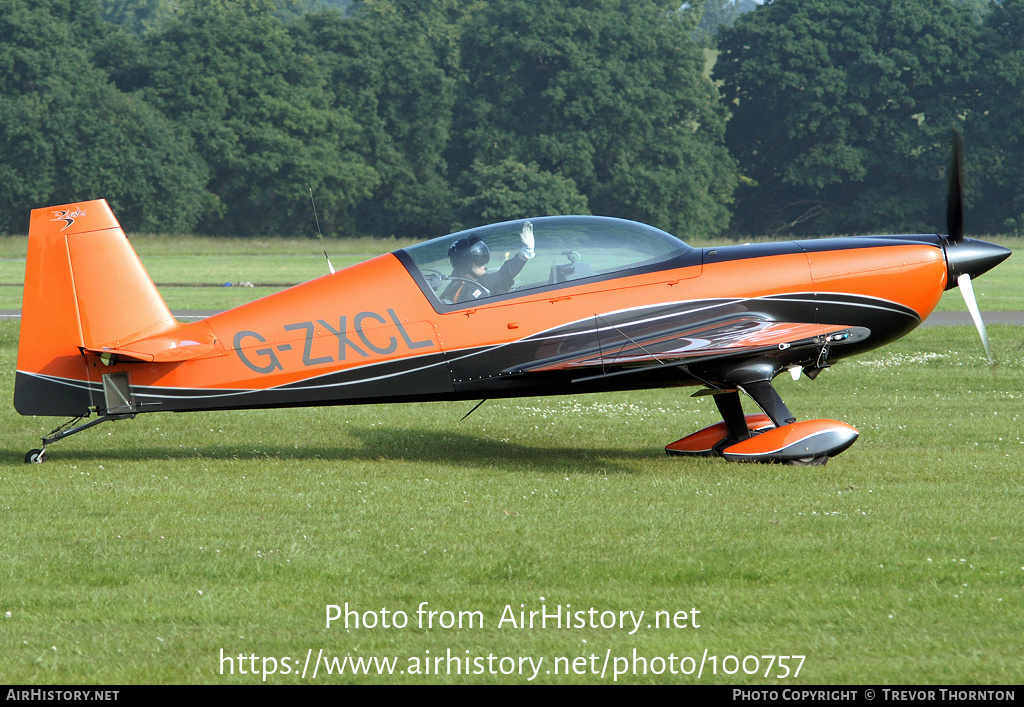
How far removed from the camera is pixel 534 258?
866cm

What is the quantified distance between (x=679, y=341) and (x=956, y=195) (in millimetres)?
2824

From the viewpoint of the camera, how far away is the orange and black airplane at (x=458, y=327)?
8.48 m

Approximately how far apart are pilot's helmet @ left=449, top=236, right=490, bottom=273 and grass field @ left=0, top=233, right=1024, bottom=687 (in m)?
1.69

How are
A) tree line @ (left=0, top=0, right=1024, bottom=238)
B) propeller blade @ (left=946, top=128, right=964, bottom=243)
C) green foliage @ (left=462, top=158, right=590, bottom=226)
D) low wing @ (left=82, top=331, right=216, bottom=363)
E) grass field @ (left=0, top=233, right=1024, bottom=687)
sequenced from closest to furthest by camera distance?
grass field @ (left=0, top=233, right=1024, bottom=687)
low wing @ (left=82, top=331, right=216, bottom=363)
propeller blade @ (left=946, top=128, right=964, bottom=243)
green foliage @ (left=462, top=158, right=590, bottom=226)
tree line @ (left=0, top=0, right=1024, bottom=238)

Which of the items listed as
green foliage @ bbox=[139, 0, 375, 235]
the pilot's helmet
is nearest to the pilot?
the pilot's helmet

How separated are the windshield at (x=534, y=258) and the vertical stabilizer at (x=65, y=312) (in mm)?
2375

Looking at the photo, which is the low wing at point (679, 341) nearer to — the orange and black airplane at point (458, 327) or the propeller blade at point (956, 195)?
the orange and black airplane at point (458, 327)

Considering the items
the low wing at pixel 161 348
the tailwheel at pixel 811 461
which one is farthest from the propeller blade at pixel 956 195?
the low wing at pixel 161 348

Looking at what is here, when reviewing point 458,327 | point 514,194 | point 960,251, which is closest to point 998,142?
point 514,194

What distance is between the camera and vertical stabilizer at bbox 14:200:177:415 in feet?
27.7

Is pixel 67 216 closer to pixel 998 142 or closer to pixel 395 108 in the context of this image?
pixel 395 108

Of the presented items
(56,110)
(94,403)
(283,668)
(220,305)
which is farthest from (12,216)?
(283,668)

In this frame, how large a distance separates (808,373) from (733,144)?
71.8 metres

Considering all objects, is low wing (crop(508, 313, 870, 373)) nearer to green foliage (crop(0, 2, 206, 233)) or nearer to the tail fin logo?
the tail fin logo
